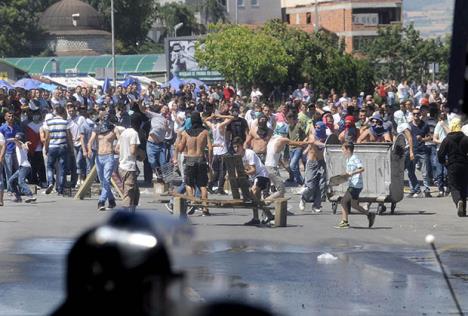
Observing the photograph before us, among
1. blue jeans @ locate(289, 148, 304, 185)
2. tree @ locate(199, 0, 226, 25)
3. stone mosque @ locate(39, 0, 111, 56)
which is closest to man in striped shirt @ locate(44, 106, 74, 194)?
blue jeans @ locate(289, 148, 304, 185)

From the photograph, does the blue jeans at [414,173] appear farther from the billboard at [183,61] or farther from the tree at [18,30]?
the tree at [18,30]

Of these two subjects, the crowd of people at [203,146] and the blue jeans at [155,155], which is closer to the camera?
the crowd of people at [203,146]

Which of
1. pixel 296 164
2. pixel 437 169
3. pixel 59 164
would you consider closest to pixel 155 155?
pixel 59 164

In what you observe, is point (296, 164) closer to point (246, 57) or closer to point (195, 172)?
point (195, 172)

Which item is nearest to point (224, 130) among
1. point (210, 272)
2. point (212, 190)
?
point (212, 190)

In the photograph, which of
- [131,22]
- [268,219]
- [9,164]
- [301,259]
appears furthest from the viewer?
[131,22]

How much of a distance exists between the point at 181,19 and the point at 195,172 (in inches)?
4009

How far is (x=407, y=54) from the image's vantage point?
6900 centimetres

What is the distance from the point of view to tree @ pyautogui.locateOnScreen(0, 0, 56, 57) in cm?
10869

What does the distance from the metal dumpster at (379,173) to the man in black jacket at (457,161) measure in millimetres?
706

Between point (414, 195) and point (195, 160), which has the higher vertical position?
point (195, 160)

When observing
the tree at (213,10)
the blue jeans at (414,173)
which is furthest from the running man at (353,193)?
the tree at (213,10)

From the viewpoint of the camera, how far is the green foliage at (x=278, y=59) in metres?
51.8

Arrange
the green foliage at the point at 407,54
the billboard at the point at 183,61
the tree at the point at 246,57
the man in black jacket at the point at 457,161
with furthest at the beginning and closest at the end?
the green foliage at the point at 407,54
the billboard at the point at 183,61
the tree at the point at 246,57
the man in black jacket at the point at 457,161
